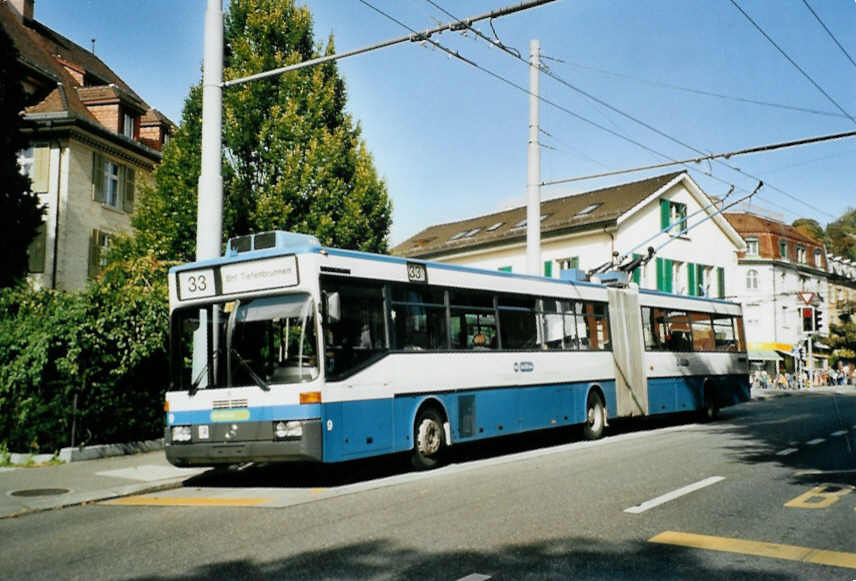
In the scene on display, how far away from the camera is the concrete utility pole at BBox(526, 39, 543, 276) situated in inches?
789

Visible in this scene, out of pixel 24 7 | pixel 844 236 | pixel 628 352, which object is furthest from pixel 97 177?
pixel 844 236

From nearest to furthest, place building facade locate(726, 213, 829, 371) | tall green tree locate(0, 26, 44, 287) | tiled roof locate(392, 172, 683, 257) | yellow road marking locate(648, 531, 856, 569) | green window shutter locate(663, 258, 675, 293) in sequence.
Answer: yellow road marking locate(648, 531, 856, 569)
tall green tree locate(0, 26, 44, 287)
tiled roof locate(392, 172, 683, 257)
green window shutter locate(663, 258, 675, 293)
building facade locate(726, 213, 829, 371)

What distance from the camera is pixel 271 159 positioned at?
75.4 ft

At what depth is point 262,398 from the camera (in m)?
10.0

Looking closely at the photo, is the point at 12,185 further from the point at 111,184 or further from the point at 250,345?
the point at 250,345

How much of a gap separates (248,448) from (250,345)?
124 cm

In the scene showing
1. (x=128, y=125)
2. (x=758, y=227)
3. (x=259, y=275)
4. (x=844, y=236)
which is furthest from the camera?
(x=844, y=236)

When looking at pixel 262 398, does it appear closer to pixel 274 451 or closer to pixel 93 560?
pixel 274 451

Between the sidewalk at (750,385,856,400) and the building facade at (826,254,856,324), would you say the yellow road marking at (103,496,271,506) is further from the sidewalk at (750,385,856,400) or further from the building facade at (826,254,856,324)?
the building facade at (826,254,856,324)

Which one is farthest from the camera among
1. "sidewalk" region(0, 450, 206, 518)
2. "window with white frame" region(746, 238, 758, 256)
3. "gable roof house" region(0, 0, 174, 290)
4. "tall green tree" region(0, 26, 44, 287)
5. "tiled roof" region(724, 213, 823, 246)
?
"window with white frame" region(746, 238, 758, 256)

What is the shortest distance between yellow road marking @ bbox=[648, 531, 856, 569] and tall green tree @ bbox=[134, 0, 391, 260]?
17185mm

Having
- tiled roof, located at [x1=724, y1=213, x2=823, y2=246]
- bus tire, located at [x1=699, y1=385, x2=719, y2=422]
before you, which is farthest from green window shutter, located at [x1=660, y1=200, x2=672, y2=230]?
tiled roof, located at [x1=724, y1=213, x2=823, y2=246]

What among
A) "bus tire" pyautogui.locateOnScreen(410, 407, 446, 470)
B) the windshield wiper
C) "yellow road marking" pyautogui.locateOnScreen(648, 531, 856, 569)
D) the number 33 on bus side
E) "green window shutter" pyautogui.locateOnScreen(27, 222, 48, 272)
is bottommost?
"yellow road marking" pyautogui.locateOnScreen(648, 531, 856, 569)

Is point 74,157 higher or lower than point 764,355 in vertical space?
higher
